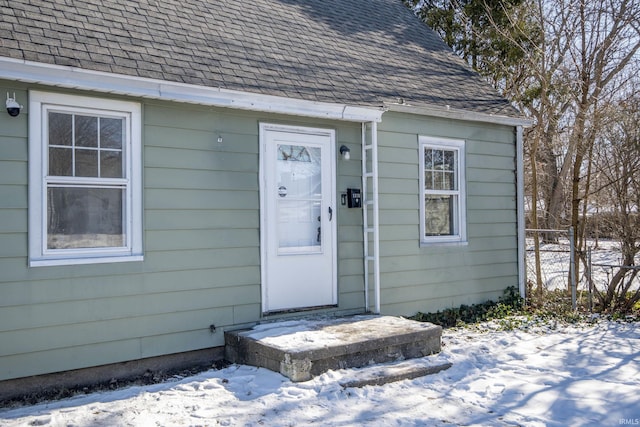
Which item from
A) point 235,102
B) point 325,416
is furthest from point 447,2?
point 325,416

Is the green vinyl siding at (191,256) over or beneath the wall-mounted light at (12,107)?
beneath

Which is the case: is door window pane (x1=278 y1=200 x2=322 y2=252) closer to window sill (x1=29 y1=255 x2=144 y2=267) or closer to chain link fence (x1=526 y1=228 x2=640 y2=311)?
window sill (x1=29 y1=255 x2=144 y2=267)

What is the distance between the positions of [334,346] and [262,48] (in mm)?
3677

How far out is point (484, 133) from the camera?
8.24m

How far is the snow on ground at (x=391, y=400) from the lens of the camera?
13.2 ft

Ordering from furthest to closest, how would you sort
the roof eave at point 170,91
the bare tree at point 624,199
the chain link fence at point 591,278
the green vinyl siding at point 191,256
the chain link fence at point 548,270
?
1. the chain link fence at point 548,270
2. the chain link fence at point 591,278
3. the bare tree at point 624,199
4. the green vinyl siding at point 191,256
5. the roof eave at point 170,91

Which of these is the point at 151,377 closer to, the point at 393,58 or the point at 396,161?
the point at 396,161

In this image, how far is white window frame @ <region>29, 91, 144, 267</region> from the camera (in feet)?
15.3

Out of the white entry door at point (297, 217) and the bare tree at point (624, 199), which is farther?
the bare tree at point (624, 199)

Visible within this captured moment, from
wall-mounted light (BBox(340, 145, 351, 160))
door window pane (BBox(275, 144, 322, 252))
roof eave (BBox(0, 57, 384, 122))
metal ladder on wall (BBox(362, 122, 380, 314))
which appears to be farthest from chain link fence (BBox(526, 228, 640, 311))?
roof eave (BBox(0, 57, 384, 122))

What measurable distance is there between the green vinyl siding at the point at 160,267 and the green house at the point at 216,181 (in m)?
0.01

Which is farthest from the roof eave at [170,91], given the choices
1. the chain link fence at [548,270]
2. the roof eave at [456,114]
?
the chain link fence at [548,270]

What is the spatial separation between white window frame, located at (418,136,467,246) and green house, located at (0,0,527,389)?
0.09 ft

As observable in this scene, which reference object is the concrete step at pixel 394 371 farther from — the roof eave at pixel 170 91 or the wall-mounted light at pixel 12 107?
the wall-mounted light at pixel 12 107
